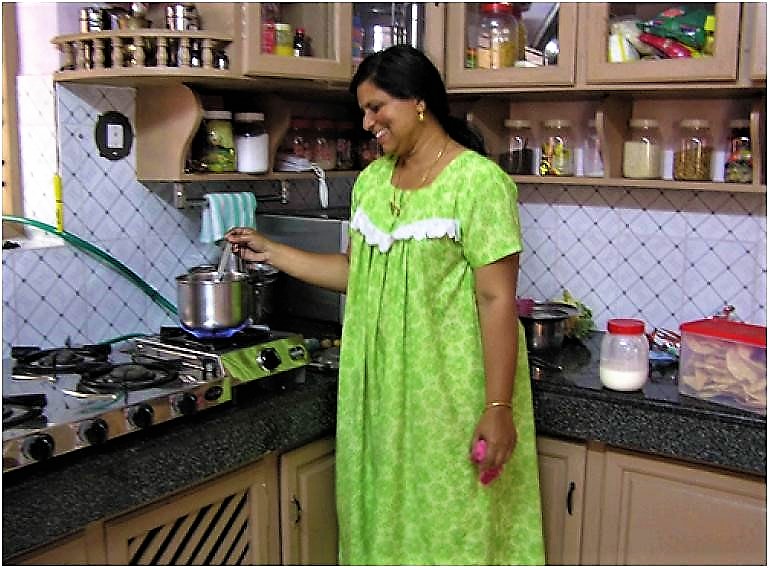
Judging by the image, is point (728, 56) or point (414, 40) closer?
point (728, 56)

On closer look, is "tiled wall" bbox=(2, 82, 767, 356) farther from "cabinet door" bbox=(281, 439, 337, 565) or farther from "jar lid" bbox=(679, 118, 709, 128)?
"cabinet door" bbox=(281, 439, 337, 565)

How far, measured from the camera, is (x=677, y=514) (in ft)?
6.31

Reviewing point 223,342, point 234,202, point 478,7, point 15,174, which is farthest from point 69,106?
point 478,7

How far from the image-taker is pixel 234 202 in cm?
226

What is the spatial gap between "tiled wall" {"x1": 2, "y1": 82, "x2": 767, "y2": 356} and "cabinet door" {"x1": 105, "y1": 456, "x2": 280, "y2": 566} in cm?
57

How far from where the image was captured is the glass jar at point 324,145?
8.29 ft

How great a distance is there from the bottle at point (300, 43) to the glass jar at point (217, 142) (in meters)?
0.23

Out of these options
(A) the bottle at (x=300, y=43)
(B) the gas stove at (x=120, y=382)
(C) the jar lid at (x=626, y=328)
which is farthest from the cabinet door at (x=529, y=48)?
(B) the gas stove at (x=120, y=382)

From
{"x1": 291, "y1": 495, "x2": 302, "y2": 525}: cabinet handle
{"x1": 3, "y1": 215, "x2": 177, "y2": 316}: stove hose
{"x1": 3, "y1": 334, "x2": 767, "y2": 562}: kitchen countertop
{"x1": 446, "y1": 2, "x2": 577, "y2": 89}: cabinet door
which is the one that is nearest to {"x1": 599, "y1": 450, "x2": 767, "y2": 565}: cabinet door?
{"x1": 3, "y1": 334, "x2": 767, "y2": 562}: kitchen countertop

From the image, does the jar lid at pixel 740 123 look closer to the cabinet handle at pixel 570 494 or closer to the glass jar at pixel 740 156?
the glass jar at pixel 740 156

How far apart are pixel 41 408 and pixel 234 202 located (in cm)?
85

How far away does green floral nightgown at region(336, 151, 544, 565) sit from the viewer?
5.71ft

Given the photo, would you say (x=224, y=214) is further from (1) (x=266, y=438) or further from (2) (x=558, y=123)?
(2) (x=558, y=123)

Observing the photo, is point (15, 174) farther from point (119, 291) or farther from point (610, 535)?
point (610, 535)
